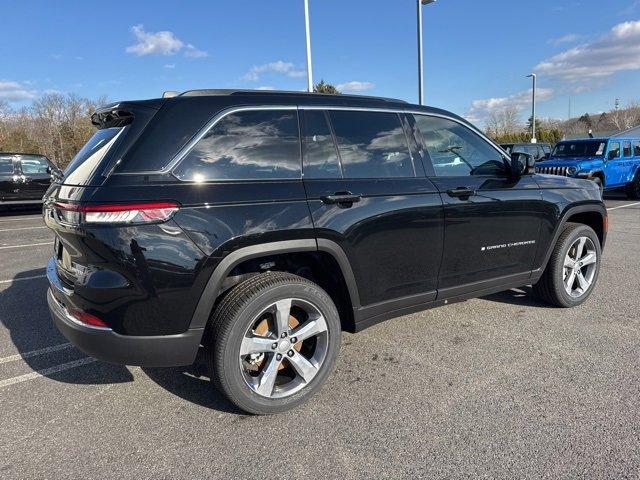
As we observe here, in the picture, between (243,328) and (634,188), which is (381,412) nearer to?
(243,328)

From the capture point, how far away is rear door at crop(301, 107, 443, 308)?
2.96m

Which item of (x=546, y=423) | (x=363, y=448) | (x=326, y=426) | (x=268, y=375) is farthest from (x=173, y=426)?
(x=546, y=423)

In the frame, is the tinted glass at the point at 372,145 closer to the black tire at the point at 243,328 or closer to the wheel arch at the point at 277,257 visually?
the wheel arch at the point at 277,257

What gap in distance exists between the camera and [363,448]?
2.48 m

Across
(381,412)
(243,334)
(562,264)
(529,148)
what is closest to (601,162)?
(529,148)

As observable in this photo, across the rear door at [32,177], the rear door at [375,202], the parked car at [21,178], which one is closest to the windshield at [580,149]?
the rear door at [375,202]

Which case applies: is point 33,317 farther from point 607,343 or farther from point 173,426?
point 607,343

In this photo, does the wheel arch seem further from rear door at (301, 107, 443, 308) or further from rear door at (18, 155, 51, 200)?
rear door at (18, 155, 51, 200)

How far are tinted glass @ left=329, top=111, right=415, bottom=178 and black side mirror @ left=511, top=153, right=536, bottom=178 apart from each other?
1073 millimetres

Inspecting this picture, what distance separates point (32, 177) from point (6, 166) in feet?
2.27

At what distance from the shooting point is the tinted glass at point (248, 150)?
8.57 ft

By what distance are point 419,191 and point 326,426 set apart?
1717 millimetres

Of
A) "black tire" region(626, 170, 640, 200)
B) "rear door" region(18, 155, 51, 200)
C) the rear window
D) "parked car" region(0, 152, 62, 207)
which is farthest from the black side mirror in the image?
"black tire" region(626, 170, 640, 200)

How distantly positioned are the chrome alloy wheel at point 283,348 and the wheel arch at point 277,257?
0.27 meters
